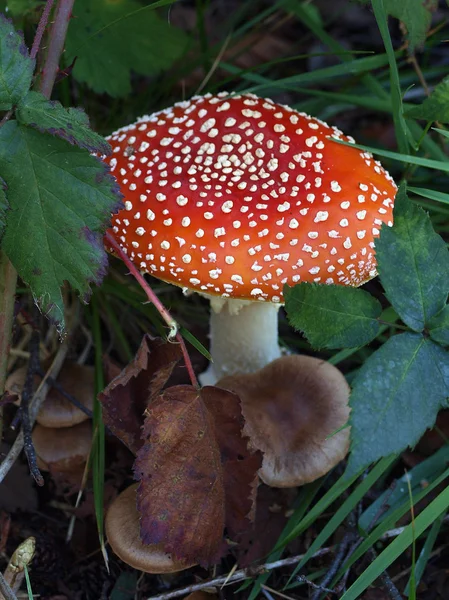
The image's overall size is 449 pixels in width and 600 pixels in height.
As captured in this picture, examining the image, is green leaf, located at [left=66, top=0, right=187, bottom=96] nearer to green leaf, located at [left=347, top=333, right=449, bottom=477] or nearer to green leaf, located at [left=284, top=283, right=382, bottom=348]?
green leaf, located at [left=284, top=283, right=382, bottom=348]

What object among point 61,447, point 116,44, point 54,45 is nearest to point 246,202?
point 54,45

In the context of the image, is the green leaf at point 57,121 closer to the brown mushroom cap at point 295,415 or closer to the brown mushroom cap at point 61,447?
the brown mushroom cap at point 295,415

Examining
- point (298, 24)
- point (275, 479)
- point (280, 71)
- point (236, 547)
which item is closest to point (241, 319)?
point (275, 479)

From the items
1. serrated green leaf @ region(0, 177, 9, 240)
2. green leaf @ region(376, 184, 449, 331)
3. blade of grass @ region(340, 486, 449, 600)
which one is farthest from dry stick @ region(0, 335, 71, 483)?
green leaf @ region(376, 184, 449, 331)

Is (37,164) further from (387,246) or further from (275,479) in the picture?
(275,479)

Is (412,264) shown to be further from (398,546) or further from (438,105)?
(398,546)
